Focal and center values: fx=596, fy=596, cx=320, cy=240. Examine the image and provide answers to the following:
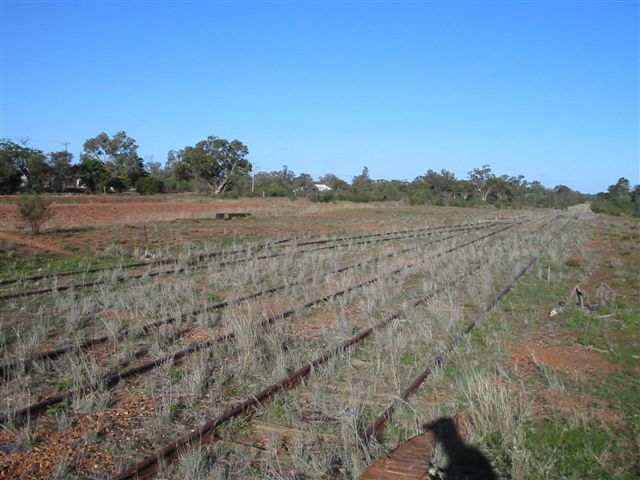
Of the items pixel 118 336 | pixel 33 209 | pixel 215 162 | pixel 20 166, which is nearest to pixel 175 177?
pixel 215 162

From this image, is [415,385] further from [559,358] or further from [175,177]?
[175,177]

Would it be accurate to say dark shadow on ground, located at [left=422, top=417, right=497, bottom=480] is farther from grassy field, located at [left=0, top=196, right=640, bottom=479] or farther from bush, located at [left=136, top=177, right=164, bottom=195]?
bush, located at [left=136, top=177, right=164, bottom=195]

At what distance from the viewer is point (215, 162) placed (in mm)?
A: 94438

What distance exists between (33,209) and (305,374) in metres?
24.2

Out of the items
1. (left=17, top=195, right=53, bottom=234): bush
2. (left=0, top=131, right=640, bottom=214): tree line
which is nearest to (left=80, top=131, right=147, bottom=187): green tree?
(left=0, top=131, right=640, bottom=214): tree line

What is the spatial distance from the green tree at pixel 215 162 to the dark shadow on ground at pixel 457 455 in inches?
3548

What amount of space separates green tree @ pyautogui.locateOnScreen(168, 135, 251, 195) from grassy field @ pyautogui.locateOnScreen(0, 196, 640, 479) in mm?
78826

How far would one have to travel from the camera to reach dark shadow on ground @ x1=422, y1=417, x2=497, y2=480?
5.09 meters

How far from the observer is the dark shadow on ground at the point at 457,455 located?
16.7ft

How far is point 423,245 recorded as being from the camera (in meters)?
26.0

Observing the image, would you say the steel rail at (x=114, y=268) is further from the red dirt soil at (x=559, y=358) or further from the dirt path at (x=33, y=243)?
the red dirt soil at (x=559, y=358)

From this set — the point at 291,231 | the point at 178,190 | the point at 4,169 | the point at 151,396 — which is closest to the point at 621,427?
the point at 151,396

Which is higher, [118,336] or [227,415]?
[227,415]

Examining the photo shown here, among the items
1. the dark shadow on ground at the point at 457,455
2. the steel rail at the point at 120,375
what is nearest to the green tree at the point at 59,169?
the steel rail at the point at 120,375
